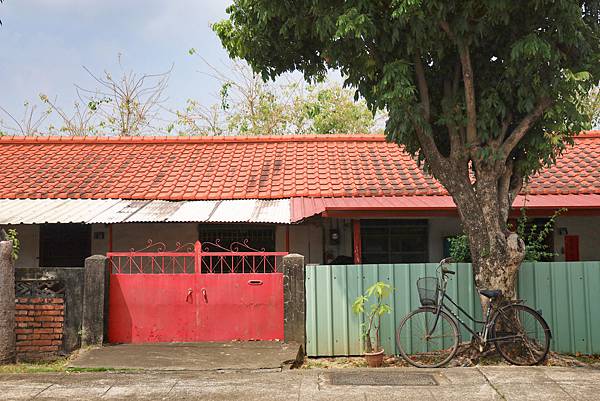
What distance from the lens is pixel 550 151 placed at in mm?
7473

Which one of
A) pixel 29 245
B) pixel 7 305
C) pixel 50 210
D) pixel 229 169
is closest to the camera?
pixel 7 305

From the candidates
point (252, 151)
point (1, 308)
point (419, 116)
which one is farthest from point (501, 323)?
point (252, 151)

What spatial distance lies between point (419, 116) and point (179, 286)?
4.02m

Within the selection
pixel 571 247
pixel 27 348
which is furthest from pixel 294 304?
pixel 571 247

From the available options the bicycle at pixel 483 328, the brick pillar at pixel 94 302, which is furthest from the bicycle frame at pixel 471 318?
the brick pillar at pixel 94 302

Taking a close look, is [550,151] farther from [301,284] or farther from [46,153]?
[46,153]

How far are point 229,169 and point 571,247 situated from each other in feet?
23.7

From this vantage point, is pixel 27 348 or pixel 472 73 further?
pixel 27 348

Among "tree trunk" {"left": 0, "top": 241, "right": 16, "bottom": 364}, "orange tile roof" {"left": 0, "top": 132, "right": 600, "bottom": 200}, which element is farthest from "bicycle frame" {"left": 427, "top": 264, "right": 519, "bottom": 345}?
"tree trunk" {"left": 0, "top": 241, "right": 16, "bottom": 364}

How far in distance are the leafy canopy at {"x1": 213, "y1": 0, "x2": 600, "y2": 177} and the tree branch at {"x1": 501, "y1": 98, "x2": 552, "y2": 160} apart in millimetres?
17

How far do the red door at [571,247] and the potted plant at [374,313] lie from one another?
5.75 metres

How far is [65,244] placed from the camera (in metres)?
12.0

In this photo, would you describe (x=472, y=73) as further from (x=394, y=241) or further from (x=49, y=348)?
(x=49, y=348)

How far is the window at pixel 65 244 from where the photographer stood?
11.9 metres
